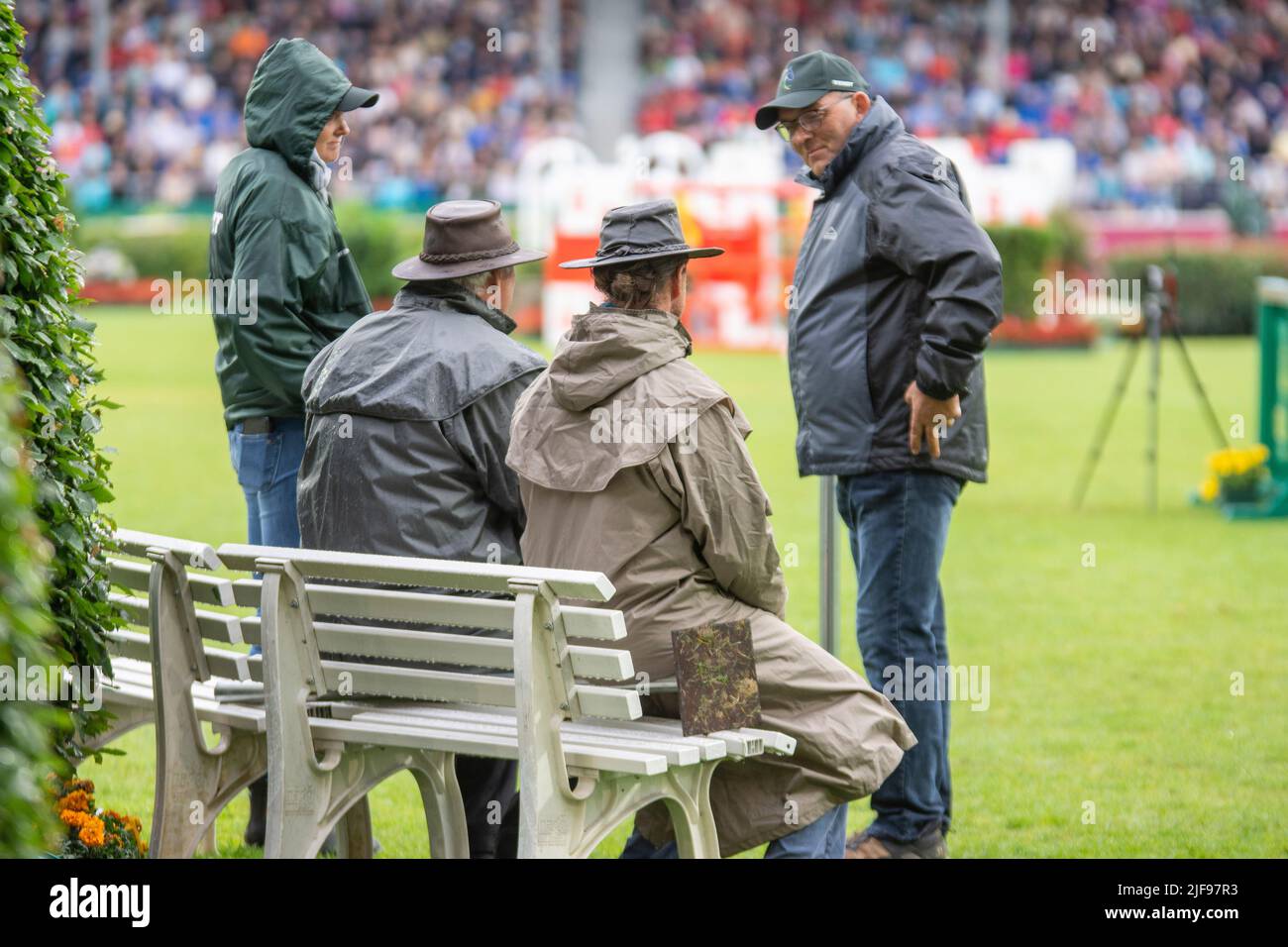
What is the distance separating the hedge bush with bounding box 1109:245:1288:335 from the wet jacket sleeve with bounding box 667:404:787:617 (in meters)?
23.3

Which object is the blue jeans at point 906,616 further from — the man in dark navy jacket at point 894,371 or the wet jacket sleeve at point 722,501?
the wet jacket sleeve at point 722,501

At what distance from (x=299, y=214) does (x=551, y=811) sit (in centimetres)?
226

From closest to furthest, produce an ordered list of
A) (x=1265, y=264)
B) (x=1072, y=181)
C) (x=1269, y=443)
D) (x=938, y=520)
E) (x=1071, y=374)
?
(x=938, y=520) < (x=1269, y=443) < (x=1071, y=374) < (x=1265, y=264) < (x=1072, y=181)

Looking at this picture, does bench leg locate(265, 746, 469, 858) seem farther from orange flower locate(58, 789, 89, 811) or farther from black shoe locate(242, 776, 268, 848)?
black shoe locate(242, 776, 268, 848)

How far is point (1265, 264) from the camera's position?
26.6 metres

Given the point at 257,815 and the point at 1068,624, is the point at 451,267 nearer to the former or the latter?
the point at 257,815

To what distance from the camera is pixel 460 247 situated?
4.70 m

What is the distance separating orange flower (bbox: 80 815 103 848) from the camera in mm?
4430

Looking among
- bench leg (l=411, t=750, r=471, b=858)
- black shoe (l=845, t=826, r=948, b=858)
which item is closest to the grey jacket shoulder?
bench leg (l=411, t=750, r=471, b=858)

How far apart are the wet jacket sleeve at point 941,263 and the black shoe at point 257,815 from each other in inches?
89.4

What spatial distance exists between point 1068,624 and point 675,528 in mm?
5122
